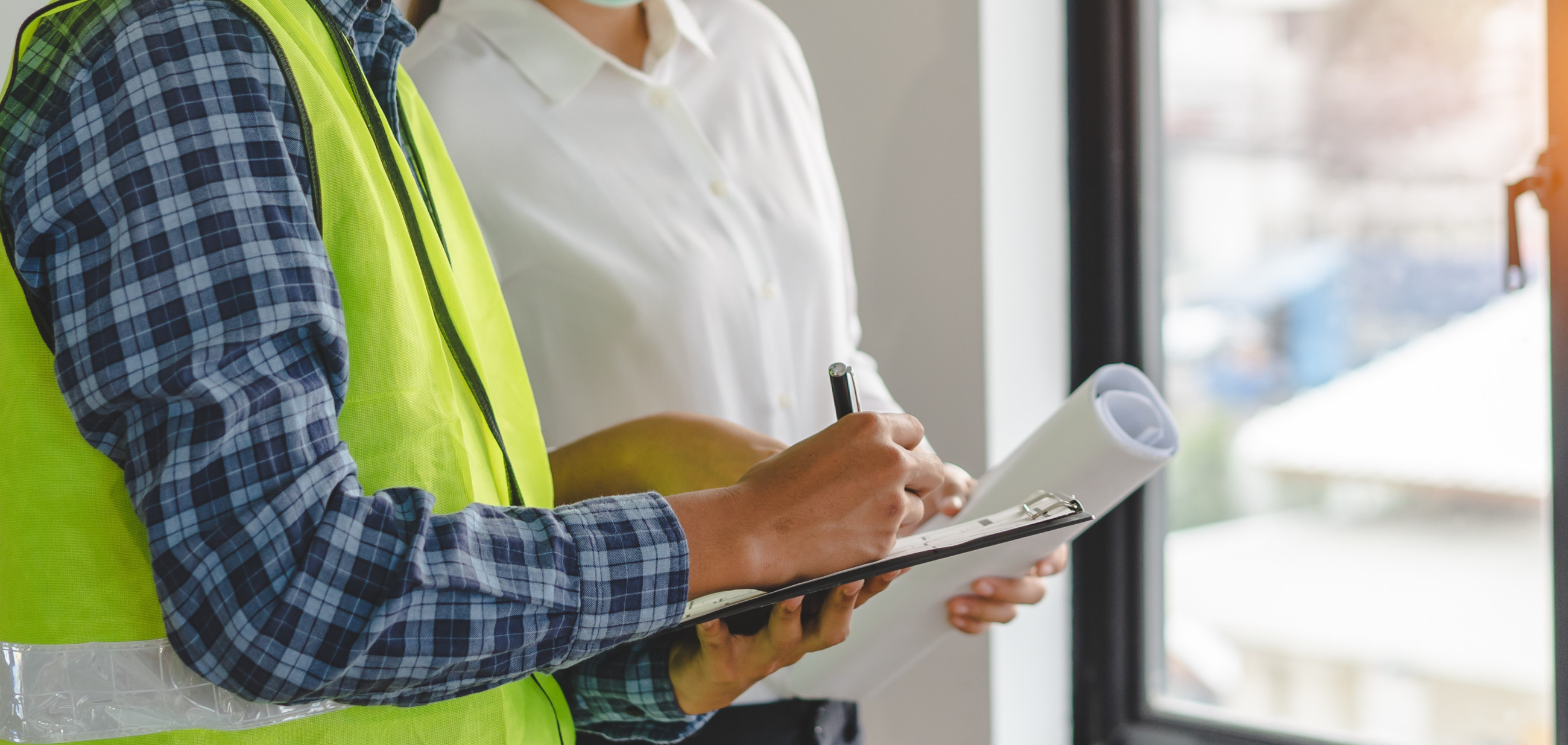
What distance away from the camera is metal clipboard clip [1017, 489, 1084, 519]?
56 centimetres

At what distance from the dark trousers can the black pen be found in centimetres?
50

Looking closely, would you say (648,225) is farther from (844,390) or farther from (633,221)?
(844,390)

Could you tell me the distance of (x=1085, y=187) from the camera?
1.46m

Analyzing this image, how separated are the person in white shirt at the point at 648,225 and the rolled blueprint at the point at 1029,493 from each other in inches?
1.6

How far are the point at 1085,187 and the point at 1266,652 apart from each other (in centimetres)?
65

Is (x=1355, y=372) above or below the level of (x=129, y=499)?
below

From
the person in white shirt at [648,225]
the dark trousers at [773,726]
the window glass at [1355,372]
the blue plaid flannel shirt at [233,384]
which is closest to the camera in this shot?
the blue plaid flannel shirt at [233,384]

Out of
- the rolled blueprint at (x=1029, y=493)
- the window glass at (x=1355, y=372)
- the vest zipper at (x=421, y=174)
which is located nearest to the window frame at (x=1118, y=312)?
the window glass at (x=1355, y=372)

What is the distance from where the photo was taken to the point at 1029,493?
75cm

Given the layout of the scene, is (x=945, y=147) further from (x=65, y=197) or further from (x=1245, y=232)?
(x=65, y=197)

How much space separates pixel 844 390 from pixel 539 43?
50cm

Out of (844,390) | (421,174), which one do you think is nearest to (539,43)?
(421,174)

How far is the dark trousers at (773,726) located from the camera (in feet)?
3.32

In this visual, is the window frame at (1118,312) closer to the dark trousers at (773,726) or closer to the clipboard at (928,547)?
the dark trousers at (773,726)
